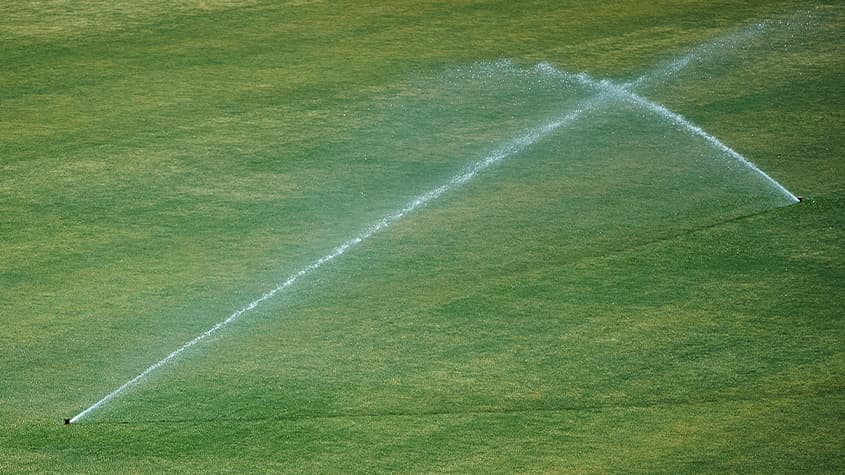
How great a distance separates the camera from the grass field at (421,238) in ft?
25.8

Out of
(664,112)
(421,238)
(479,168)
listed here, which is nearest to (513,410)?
(421,238)

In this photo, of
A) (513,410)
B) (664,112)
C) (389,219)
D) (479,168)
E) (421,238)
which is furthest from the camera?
(664,112)

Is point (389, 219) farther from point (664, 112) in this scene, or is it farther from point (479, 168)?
point (664, 112)

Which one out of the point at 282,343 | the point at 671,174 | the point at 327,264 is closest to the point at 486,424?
the point at 282,343

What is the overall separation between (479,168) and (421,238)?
1581 mm

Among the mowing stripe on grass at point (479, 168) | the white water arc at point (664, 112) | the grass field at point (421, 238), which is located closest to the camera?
the grass field at point (421, 238)

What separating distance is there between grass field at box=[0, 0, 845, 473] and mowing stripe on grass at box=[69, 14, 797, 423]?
0.08 m

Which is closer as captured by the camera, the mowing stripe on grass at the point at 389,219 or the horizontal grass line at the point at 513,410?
the horizontal grass line at the point at 513,410

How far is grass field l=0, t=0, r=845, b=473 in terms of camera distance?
788 centimetres

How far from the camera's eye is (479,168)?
11883mm

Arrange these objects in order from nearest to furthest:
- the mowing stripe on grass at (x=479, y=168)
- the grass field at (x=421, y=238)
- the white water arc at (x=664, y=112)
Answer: the grass field at (x=421, y=238) → the mowing stripe on grass at (x=479, y=168) → the white water arc at (x=664, y=112)

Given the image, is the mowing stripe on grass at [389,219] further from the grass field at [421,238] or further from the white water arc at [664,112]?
the white water arc at [664,112]

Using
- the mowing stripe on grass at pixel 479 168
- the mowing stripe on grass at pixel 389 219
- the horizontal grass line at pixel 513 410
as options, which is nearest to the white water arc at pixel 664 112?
the mowing stripe on grass at pixel 479 168

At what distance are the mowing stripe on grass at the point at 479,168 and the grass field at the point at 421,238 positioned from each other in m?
0.08
